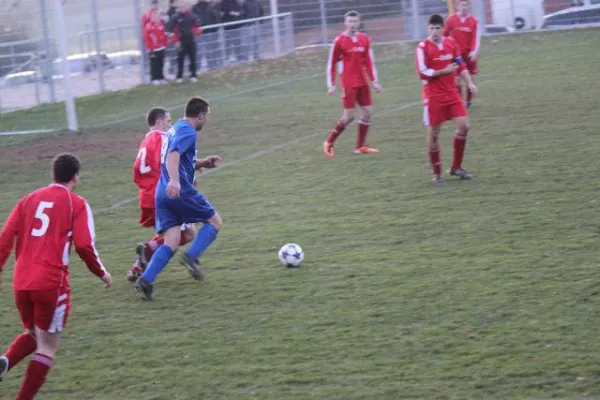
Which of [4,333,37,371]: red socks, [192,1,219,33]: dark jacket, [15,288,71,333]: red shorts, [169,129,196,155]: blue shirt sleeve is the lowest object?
[4,333,37,371]: red socks

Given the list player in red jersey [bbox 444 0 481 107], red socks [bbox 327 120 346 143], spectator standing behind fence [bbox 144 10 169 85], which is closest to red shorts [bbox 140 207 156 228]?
red socks [bbox 327 120 346 143]

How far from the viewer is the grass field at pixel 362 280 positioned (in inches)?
238

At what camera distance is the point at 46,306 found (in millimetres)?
5840

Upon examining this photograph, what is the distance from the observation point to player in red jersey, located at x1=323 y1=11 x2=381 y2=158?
46.2 ft

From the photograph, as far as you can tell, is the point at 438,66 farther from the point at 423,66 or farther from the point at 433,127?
the point at 433,127

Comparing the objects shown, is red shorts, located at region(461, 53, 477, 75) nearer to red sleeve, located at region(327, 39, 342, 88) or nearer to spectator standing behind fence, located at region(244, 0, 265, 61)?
red sleeve, located at region(327, 39, 342, 88)

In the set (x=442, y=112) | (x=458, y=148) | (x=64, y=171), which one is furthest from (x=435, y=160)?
(x=64, y=171)

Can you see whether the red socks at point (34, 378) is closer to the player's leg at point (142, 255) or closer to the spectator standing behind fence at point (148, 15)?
the player's leg at point (142, 255)

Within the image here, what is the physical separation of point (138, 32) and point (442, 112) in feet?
52.6

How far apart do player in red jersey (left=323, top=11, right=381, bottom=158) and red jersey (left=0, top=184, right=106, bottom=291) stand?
8423mm

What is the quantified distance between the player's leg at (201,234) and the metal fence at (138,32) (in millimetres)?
11003

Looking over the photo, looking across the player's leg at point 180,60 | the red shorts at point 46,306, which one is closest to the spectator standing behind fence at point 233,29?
the player's leg at point 180,60

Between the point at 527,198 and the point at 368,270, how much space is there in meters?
2.85

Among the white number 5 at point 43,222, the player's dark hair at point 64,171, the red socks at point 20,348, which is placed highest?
the player's dark hair at point 64,171
